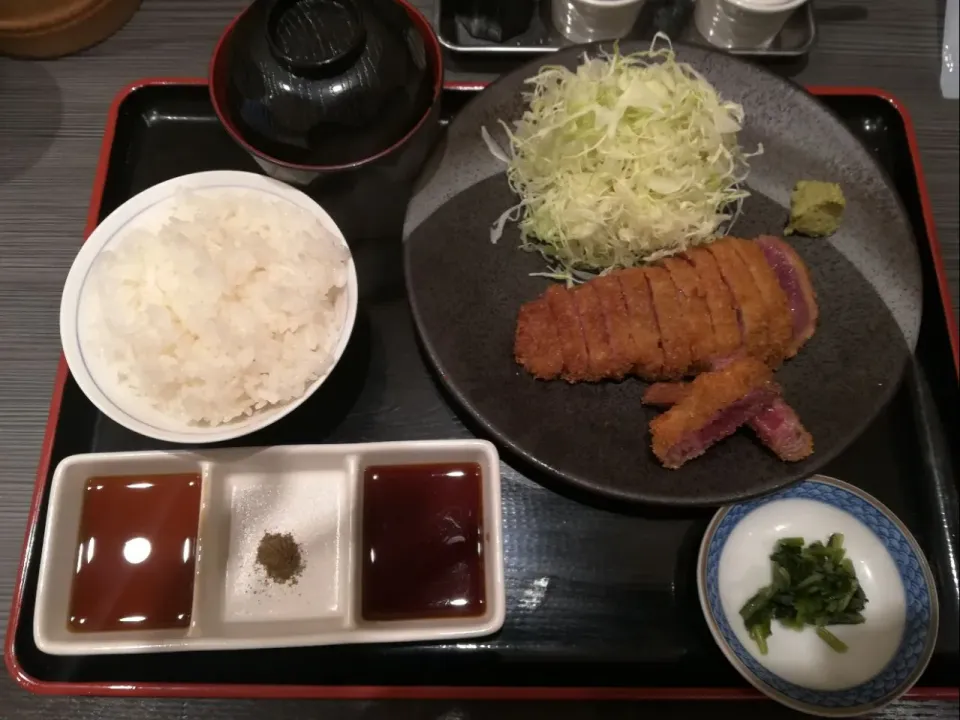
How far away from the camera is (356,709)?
1862 mm

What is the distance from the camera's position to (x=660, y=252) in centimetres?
221

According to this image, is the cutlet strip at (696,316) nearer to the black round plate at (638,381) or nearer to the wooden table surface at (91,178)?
the black round plate at (638,381)

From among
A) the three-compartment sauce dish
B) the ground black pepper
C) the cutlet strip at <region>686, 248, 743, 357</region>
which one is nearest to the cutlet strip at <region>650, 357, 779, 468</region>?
the cutlet strip at <region>686, 248, 743, 357</region>

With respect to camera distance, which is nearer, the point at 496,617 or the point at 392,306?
the point at 496,617

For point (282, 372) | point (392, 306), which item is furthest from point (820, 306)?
point (282, 372)

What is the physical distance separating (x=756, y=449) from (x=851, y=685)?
631 millimetres

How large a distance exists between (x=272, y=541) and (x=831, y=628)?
1.54 meters

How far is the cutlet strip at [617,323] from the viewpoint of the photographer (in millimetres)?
1967

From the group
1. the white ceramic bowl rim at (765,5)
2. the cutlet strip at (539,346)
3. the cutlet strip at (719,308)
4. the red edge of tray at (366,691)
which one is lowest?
the red edge of tray at (366,691)

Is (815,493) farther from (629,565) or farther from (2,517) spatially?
(2,517)

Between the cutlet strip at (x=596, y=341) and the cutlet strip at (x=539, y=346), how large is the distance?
0.29 ft

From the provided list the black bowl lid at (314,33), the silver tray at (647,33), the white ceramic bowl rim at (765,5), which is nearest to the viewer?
the black bowl lid at (314,33)

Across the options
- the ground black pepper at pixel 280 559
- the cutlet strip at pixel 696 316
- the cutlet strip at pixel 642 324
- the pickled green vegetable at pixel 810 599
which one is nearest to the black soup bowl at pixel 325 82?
the cutlet strip at pixel 642 324

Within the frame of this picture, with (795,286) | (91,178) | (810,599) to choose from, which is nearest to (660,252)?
(795,286)
